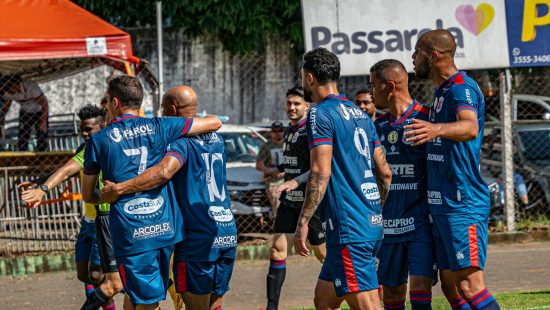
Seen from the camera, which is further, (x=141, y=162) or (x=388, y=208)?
(x=388, y=208)

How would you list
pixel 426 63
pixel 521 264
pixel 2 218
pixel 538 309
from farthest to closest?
pixel 2 218
pixel 521 264
pixel 538 309
pixel 426 63

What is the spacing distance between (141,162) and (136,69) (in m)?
7.35

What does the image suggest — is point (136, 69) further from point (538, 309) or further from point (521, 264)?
point (538, 309)

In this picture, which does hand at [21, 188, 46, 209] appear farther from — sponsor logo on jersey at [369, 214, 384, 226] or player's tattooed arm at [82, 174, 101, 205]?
sponsor logo on jersey at [369, 214, 384, 226]

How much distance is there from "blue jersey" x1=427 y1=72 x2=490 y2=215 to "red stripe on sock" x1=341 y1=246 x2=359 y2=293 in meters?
0.78

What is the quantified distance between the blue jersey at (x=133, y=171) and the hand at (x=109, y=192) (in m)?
0.06

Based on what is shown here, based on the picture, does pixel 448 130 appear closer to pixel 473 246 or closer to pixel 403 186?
pixel 473 246

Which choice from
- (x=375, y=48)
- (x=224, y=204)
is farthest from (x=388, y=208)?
(x=375, y=48)

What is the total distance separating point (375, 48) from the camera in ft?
44.1

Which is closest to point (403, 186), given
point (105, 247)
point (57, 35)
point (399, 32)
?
point (105, 247)

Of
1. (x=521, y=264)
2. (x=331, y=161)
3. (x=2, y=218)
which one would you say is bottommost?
(x=521, y=264)

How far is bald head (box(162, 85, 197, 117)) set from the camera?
686 centimetres

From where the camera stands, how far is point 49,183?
7605 mm

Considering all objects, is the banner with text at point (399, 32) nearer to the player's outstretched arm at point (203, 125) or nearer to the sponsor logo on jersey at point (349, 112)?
the player's outstretched arm at point (203, 125)
